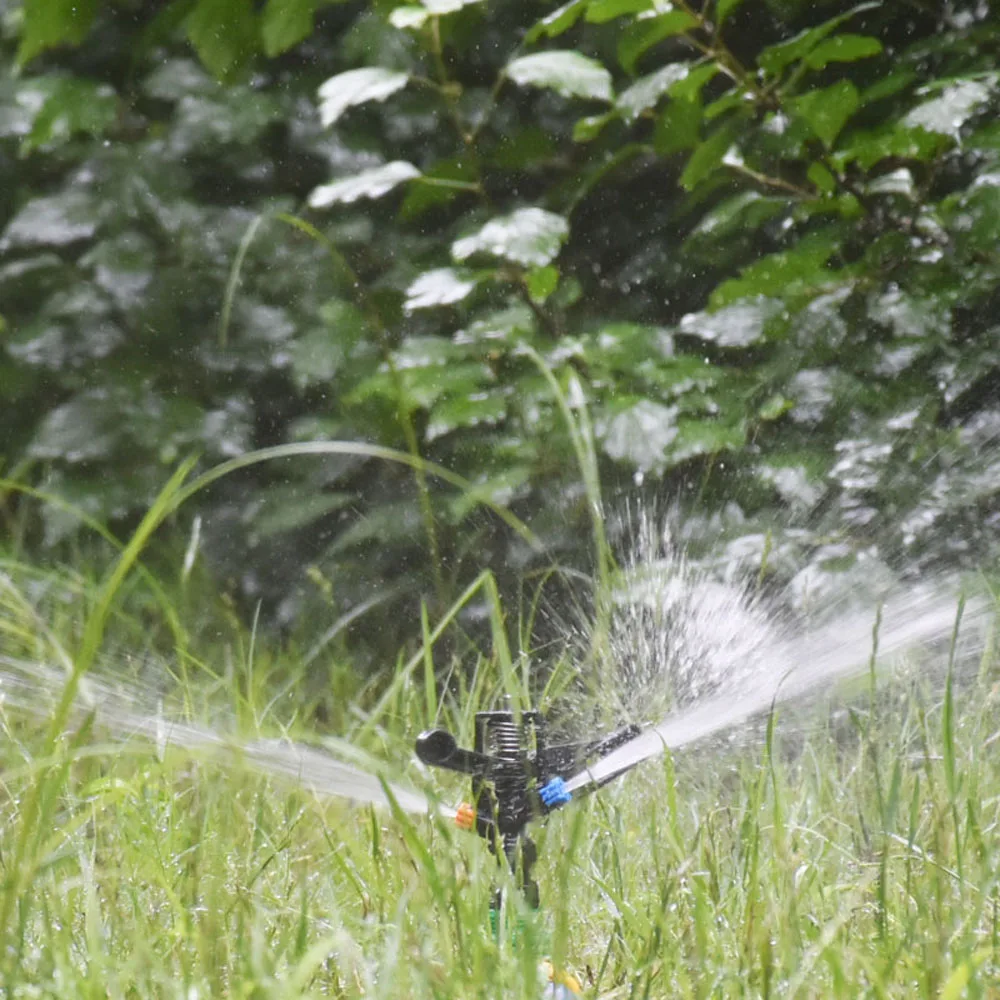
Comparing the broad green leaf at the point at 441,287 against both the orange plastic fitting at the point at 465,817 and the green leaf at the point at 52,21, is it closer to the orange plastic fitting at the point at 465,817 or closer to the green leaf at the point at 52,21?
the green leaf at the point at 52,21

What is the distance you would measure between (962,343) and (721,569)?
367mm

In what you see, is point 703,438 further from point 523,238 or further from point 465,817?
point 465,817

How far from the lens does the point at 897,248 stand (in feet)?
4.75

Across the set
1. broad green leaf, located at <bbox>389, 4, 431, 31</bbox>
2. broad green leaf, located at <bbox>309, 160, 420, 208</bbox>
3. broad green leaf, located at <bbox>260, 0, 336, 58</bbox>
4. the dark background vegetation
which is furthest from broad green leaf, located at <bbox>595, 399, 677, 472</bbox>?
broad green leaf, located at <bbox>260, 0, 336, 58</bbox>

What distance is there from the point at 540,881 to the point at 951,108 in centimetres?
85

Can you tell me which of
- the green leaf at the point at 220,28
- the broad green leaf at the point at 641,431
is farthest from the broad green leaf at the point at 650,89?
the green leaf at the point at 220,28

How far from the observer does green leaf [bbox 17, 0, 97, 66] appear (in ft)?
5.32

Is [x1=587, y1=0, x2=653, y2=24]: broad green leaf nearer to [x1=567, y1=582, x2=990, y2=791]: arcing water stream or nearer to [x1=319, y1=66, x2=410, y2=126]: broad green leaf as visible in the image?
[x1=319, y1=66, x2=410, y2=126]: broad green leaf

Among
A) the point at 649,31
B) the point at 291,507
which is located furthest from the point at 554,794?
the point at 291,507

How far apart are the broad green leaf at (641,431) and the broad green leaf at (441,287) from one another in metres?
0.22

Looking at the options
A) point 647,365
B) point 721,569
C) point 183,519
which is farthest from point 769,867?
point 183,519

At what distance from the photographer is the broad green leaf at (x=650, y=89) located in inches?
52.9

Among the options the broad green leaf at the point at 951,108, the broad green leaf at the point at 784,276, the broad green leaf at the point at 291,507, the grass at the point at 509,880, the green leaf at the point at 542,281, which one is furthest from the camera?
the broad green leaf at the point at 291,507

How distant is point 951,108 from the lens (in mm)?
1263
